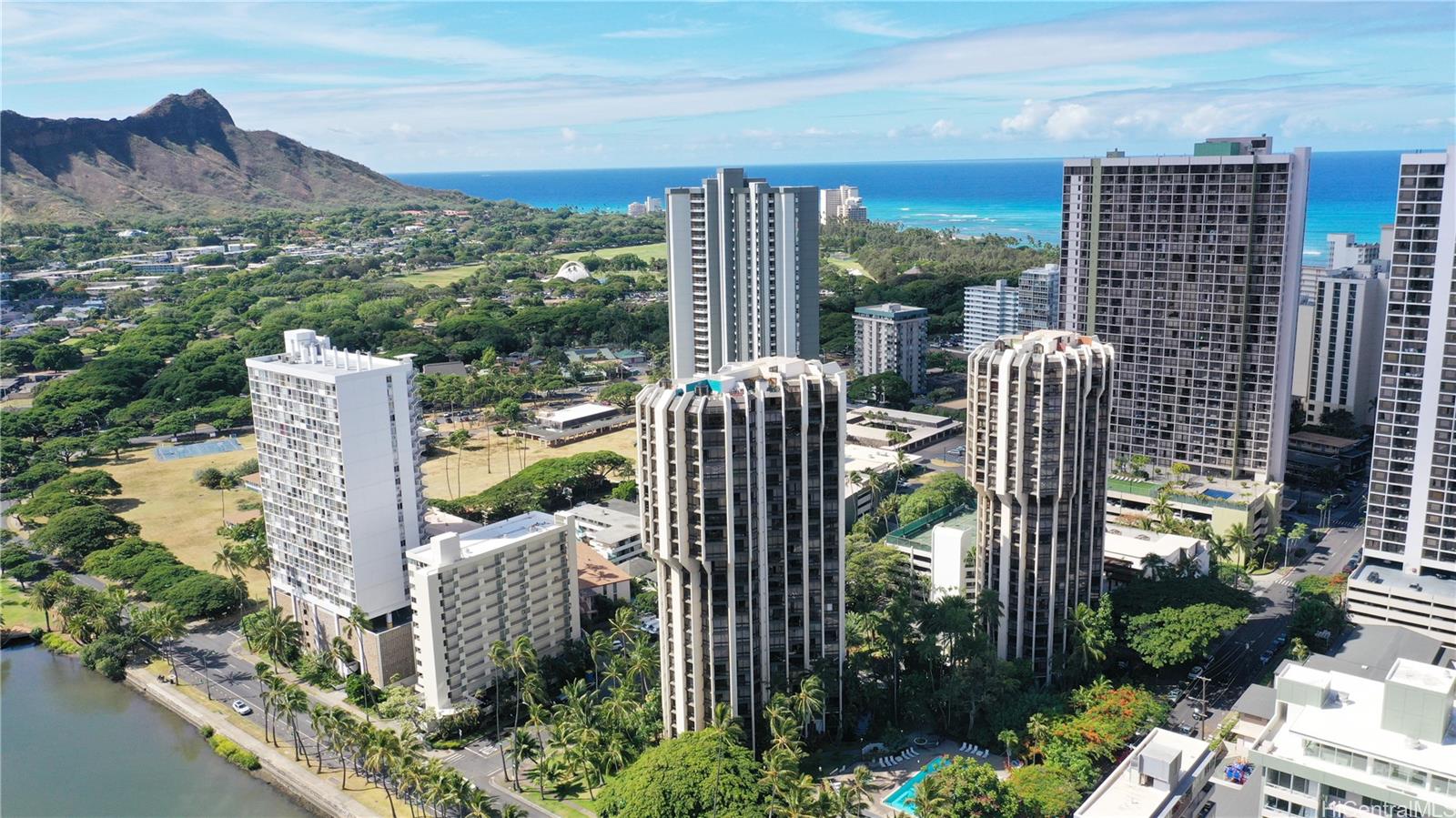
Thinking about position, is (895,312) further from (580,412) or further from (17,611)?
(17,611)

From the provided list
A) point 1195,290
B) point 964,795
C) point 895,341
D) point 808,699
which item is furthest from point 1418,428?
point 895,341

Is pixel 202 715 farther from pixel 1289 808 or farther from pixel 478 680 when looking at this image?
pixel 1289 808

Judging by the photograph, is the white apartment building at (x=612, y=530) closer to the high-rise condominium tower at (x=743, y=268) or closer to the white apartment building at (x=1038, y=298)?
the high-rise condominium tower at (x=743, y=268)

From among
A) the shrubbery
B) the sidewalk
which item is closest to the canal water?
the shrubbery

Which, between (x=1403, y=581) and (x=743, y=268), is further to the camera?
(x=743, y=268)

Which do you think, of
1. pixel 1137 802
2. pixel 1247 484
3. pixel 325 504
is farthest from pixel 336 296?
pixel 1137 802

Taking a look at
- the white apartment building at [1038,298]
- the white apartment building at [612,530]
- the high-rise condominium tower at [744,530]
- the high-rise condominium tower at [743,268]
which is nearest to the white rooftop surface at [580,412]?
the high-rise condominium tower at [743,268]
